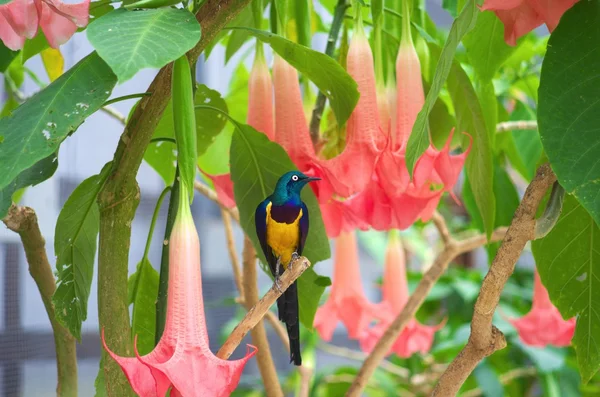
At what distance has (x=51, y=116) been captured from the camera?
0.36 metres

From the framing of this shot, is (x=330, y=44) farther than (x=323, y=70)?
Yes

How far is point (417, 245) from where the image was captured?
2.13 metres

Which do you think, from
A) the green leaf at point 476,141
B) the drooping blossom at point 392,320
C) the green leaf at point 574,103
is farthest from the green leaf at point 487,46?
the drooping blossom at point 392,320

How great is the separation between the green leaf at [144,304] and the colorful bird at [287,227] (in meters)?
0.12

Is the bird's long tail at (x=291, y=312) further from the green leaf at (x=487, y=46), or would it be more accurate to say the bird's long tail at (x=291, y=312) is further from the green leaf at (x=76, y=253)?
the green leaf at (x=487, y=46)

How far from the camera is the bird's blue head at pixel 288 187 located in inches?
17.8

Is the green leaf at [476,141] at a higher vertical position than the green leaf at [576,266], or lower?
higher

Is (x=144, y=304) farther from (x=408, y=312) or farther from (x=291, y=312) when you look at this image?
(x=408, y=312)

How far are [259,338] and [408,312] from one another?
0.16 meters

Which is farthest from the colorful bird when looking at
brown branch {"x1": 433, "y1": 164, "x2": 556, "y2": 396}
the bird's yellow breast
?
brown branch {"x1": 433, "y1": 164, "x2": 556, "y2": 396}

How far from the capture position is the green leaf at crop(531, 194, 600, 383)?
50 centimetres

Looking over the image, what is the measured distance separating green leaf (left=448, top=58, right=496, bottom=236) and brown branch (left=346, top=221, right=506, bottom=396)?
0.15m

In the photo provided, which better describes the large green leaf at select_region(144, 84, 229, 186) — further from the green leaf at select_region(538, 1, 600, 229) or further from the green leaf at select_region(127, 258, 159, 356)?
the green leaf at select_region(538, 1, 600, 229)

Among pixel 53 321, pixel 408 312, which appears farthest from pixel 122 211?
pixel 408 312
